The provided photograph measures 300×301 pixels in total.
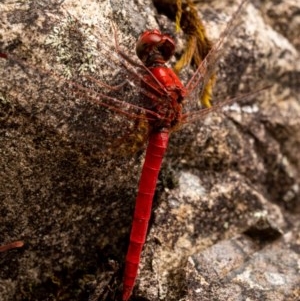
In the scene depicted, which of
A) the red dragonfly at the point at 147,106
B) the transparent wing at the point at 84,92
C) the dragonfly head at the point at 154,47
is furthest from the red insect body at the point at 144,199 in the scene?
the dragonfly head at the point at 154,47

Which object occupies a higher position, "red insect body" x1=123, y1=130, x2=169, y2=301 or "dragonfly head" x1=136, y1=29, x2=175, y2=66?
"dragonfly head" x1=136, y1=29, x2=175, y2=66

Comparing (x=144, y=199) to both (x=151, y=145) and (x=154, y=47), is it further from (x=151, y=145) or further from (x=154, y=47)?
(x=154, y=47)

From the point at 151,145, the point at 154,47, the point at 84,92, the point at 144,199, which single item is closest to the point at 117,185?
the point at 144,199

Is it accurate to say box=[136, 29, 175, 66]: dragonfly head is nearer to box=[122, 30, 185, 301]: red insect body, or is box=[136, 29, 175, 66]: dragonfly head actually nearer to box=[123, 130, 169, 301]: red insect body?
box=[122, 30, 185, 301]: red insect body

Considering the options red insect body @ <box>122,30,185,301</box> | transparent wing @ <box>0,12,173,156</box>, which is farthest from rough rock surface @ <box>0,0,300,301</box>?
red insect body @ <box>122,30,185,301</box>

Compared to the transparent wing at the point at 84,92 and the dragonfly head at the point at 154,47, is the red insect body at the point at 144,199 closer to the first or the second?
the transparent wing at the point at 84,92

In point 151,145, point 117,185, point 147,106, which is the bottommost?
point 117,185
